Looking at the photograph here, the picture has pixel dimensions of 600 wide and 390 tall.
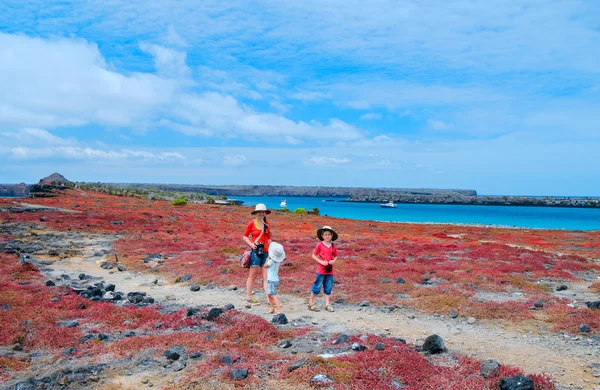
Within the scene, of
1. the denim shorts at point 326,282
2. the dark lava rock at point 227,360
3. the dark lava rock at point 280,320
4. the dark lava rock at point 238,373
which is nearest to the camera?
the dark lava rock at point 238,373

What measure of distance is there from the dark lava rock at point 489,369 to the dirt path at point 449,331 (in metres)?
0.92

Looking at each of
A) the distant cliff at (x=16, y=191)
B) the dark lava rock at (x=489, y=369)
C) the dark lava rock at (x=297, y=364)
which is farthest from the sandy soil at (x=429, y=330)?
the distant cliff at (x=16, y=191)

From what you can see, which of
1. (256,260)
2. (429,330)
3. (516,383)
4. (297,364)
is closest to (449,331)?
(429,330)

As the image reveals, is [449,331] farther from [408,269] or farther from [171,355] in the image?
[408,269]

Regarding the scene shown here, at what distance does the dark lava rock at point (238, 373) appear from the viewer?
822 centimetres

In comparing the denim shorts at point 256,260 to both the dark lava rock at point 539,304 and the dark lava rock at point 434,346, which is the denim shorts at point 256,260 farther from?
the dark lava rock at point 539,304

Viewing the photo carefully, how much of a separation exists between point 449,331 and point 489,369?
12.4 ft

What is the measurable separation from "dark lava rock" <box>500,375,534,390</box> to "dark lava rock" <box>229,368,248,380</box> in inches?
189

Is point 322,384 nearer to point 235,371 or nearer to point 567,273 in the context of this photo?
point 235,371

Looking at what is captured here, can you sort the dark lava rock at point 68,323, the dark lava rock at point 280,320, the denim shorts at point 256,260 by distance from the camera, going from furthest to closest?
the denim shorts at point 256,260 < the dark lava rock at point 280,320 < the dark lava rock at point 68,323

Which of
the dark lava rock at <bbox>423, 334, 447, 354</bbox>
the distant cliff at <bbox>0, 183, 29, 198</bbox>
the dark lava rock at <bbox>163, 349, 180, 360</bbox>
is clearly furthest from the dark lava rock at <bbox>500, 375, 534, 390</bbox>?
the distant cliff at <bbox>0, 183, 29, 198</bbox>

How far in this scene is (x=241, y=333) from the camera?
11.0 meters

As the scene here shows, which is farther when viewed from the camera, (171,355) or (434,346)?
(434,346)

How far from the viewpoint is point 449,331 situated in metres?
12.2
